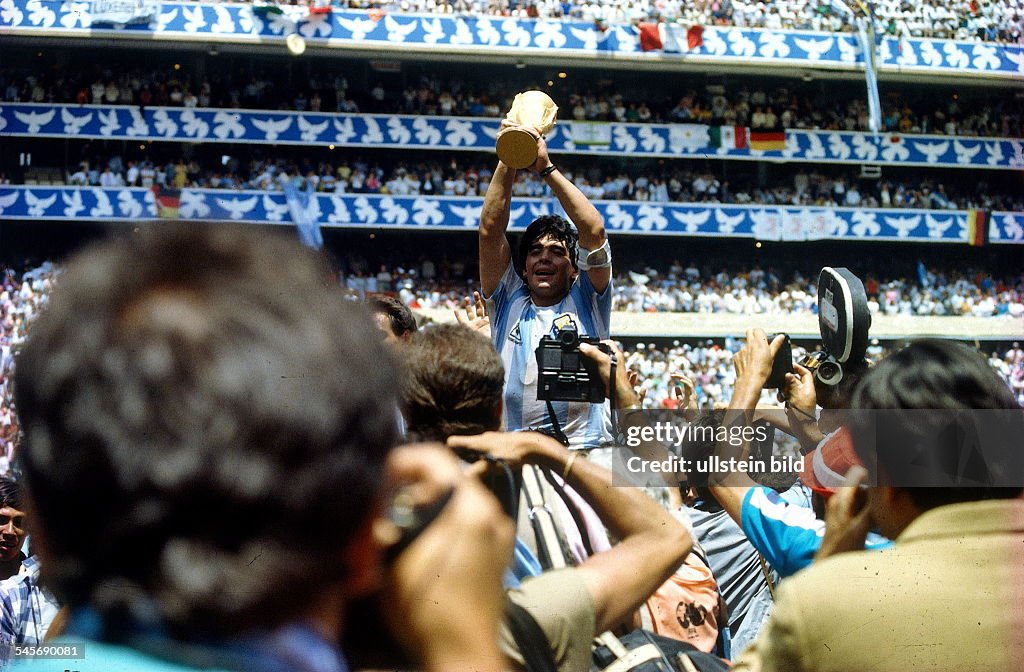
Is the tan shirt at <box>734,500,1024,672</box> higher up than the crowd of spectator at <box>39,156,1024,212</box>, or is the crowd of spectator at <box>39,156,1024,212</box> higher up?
the tan shirt at <box>734,500,1024,672</box>

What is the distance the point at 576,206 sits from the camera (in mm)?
3164

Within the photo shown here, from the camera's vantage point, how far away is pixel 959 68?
900 inches

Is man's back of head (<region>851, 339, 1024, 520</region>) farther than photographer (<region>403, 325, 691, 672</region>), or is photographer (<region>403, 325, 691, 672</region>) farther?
Result: man's back of head (<region>851, 339, 1024, 520</region>)

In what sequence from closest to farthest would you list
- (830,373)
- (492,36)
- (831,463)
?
1. (831,463)
2. (830,373)
3. (492,36)

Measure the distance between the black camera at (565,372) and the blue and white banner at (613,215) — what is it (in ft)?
62.8

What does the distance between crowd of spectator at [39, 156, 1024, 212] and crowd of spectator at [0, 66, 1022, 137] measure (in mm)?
1260

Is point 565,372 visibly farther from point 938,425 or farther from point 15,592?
point 15,592

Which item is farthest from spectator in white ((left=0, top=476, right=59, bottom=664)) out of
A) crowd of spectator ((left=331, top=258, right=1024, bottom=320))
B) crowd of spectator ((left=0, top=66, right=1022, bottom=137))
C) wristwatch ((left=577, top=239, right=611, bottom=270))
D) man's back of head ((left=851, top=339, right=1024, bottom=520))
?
crowd of spectator ((left=0, top=66, right=1022, bottom=137))

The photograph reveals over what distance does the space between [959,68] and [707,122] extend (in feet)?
18.7

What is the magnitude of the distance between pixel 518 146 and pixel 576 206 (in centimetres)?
27

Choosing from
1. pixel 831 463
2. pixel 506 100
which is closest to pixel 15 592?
pixel 831 463

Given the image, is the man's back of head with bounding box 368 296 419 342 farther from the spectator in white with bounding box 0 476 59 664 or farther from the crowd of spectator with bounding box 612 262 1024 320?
the crowd of spectator with bounding box 612 262 1024 320

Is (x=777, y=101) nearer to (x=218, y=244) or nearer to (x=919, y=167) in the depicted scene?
(x=919, y=167)

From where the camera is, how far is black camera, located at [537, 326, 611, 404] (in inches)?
99.4
